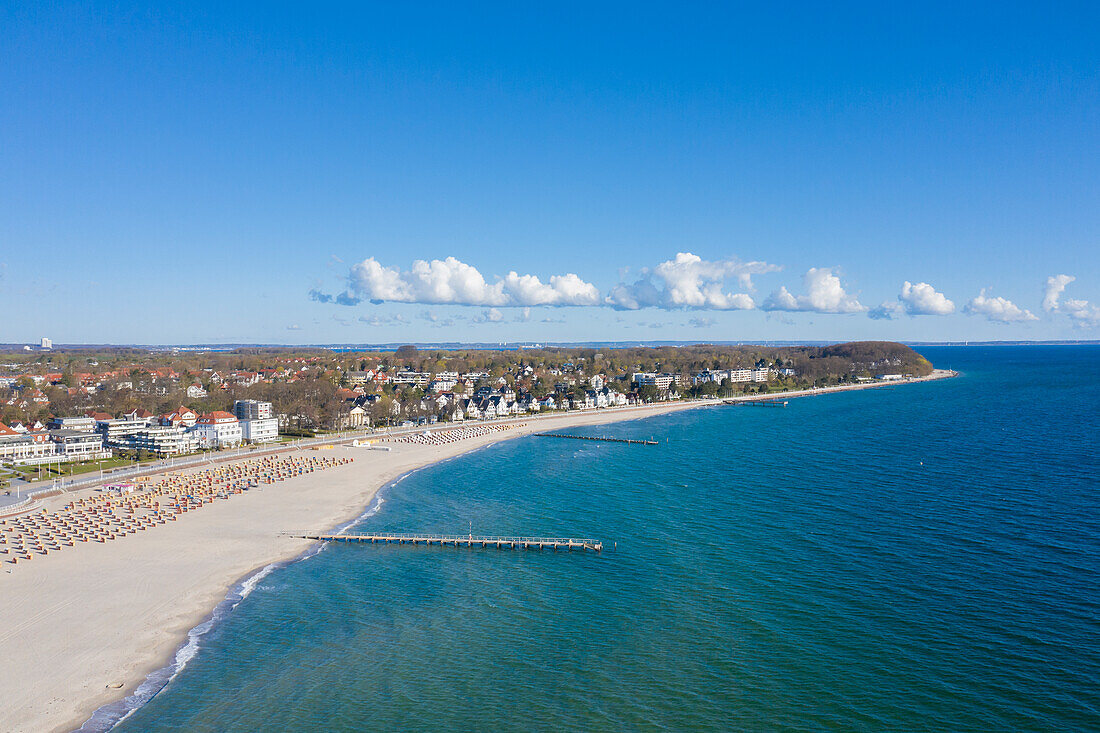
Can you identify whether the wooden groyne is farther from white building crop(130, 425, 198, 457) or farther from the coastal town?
white building crop(130, 425, 198, 457)

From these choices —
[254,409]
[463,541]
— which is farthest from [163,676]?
[254,409]

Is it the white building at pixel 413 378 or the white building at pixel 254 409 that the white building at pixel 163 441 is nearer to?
the white building at pixel 254 409

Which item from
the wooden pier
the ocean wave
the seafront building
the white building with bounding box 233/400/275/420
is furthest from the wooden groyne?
the ocean wave

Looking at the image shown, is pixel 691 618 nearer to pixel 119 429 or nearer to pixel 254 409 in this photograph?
pixel 119 429

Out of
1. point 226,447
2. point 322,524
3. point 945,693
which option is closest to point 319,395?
point 226,447

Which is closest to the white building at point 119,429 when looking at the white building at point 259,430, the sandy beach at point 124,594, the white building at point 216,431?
the white building at point 216,431

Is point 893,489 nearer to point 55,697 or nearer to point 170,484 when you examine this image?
point 55,697
